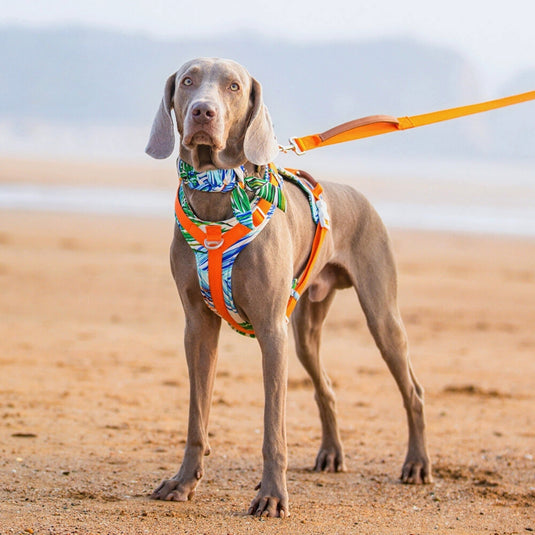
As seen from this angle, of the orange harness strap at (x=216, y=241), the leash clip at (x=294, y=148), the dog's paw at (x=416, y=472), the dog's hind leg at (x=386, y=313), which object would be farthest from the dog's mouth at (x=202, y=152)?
the dog's paw at (x=416, y=472)

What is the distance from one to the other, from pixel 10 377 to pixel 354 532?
4.03 metres

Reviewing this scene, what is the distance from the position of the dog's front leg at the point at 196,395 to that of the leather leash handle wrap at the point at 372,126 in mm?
1078

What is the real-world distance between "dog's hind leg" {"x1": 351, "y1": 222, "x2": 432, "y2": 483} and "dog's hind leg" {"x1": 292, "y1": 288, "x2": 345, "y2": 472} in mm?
314

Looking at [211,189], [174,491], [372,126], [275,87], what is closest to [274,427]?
[174,491]

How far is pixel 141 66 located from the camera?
522ft

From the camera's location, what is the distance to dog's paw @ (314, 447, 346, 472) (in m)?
5.54

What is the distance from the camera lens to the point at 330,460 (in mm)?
5547

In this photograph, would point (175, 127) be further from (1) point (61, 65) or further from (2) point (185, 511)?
(1) point (61, 65)

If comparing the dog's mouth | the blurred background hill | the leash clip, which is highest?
the blurred background hill

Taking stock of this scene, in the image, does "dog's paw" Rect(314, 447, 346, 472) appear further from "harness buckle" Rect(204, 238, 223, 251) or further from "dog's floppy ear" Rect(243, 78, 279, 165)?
"dog's floppy ear" Rect(243, 78, 279, 165)

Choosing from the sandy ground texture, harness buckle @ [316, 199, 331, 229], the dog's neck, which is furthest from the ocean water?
the dog's neck

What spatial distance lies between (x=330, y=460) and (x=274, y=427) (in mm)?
1291

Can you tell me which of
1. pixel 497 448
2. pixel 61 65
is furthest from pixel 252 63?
pixel 497 448

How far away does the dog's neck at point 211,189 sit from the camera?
168 inches
